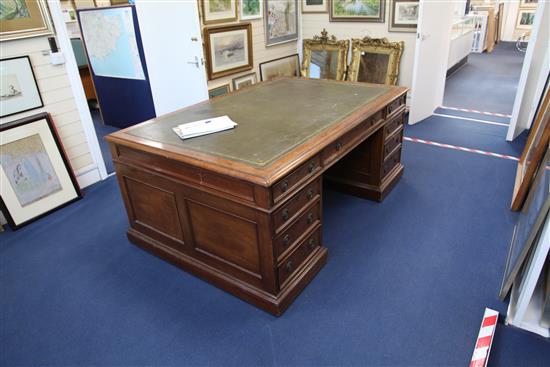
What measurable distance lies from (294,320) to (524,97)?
→ 3.50 m

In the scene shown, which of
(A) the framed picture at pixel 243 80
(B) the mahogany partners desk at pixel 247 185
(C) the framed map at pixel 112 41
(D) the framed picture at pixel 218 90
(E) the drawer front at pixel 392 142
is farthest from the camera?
(A) the framed picture at pixel 243 80

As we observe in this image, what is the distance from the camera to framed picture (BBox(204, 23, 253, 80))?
4.26 m

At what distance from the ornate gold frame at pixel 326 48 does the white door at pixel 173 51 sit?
217 cm

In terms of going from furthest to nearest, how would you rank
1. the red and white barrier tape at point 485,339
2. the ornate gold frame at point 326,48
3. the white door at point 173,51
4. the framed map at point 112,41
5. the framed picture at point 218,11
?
the ornate gold frame at point 326,48, the framed map at point 112,41, the framed picture at point 218,11, the white door at point 173,51, the red and white barrier tape at point 485,339

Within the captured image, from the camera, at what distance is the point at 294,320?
212cm

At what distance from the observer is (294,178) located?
6.49 ft

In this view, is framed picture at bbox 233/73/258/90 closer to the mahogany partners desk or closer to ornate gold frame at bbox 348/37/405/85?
ornate gold frame at bbox 348/37/405/85

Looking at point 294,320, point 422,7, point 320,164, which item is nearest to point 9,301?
point 294,320

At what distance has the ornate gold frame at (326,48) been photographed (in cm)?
528

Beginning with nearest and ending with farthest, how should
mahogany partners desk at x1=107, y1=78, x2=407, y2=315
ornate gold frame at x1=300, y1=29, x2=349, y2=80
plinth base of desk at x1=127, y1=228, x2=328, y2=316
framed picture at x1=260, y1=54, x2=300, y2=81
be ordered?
1. mahogany partners desk at x1=107, y1=78, x2=407, y2=315
2. plinth base of desk at x1=127, y1=228, x2=328, y2=316
3. framed picture at x1=260, y1=54, x2=300, y2=81
4. ornate gold frame at x1=300, y1=29, x2=349, y2=80

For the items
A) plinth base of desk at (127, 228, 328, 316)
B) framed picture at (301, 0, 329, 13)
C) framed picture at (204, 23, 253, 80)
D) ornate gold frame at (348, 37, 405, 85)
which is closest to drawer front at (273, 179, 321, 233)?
plinth base of desk at (127, 228, 328, 316)

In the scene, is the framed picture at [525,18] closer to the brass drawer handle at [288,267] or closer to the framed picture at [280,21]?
the framed picture at [280,21]

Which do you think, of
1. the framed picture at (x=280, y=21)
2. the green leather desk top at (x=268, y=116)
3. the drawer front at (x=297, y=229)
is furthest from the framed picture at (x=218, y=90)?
the drawer front at (x=297, y=229)

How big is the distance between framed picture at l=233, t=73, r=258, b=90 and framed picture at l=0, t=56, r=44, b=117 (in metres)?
2.23
